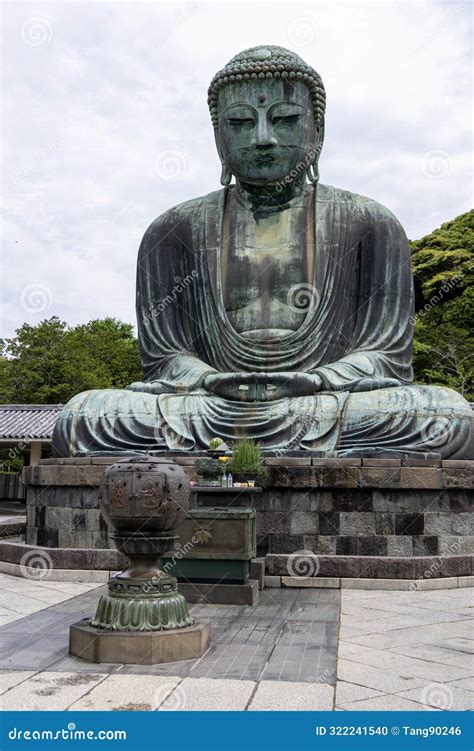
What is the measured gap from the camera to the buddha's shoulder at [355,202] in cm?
1036

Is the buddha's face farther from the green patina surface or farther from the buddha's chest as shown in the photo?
the buddha's chest

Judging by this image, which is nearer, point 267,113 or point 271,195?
point 267,113

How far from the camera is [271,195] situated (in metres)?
10.6

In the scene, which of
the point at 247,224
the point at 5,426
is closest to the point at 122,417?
the point at 247,224

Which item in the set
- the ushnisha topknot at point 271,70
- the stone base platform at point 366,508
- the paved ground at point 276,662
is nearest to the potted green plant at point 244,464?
the stone base platform at point 366,508

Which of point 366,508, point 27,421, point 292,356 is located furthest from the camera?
point 27,421

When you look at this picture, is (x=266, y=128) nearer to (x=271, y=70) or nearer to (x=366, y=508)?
(x=271, y=70)

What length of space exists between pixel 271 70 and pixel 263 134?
2.57ft

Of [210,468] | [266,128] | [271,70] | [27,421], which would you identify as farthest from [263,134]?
[27,421]

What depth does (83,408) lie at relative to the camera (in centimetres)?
909

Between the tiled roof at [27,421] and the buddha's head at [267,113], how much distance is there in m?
10.6

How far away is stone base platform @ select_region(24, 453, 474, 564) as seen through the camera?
7473mm

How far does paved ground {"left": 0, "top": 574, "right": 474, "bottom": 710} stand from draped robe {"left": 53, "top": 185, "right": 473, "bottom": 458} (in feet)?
8.37

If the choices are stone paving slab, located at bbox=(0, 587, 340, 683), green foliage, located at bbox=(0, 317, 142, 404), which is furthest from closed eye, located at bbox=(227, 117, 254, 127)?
green foliage, located at bbox=(0, 317, 142, 404)
